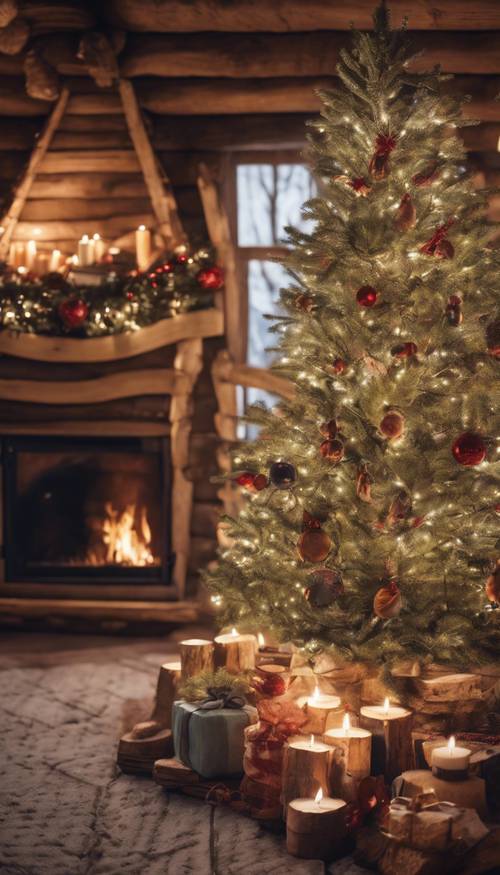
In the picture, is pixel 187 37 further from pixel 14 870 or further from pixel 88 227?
pixel 14 870

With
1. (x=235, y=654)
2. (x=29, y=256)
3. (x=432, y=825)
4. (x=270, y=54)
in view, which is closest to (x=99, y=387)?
(x=29, y=256)

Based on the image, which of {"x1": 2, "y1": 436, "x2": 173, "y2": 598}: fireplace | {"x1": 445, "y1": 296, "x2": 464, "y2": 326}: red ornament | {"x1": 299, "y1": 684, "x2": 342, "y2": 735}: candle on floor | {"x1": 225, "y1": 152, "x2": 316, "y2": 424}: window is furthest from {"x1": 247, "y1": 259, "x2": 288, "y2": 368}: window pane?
{"x1": 299, "y1": 684, "x2": 342, "y2": 735}: candle on floor

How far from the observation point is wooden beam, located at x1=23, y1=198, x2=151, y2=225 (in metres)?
7.59

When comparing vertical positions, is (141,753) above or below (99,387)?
below

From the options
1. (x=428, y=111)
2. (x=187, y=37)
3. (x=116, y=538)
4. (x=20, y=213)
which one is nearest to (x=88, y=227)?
(x=20, y=213)

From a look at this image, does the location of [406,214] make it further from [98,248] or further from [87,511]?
[87,511]

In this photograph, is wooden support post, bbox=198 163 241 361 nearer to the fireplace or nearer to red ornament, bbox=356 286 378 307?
the fireplace

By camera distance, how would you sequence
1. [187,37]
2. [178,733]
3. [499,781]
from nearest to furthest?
[499,781] < [178,733] < [187,37]

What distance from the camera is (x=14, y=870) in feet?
13.1

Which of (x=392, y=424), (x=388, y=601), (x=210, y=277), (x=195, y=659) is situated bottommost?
(x=195, y=659)

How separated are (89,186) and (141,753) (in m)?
4.11

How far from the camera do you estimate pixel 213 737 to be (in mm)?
4668

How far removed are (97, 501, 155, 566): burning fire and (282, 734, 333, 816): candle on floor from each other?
3558mm

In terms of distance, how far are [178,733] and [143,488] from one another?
310cm
